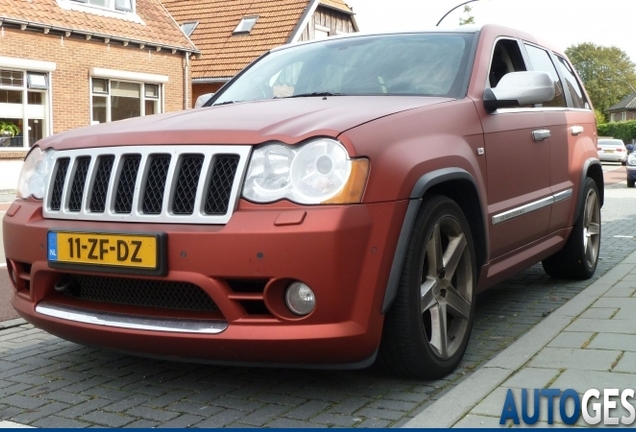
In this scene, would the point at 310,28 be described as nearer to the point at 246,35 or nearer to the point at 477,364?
the point at 246,35

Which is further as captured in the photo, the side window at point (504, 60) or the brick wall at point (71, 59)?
the brick wall at point (71, 59)

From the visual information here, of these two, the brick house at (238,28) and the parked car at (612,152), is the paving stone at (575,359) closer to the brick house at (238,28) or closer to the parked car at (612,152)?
the brick house at (238,28)

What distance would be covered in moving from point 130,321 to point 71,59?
62.6 ft

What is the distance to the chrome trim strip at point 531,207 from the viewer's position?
4.54m

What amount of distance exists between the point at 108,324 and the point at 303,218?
1000 millimetres

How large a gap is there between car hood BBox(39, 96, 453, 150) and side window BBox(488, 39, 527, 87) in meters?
0.94

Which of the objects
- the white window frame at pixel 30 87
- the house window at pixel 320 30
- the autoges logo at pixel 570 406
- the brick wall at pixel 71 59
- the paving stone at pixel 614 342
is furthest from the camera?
the house window at pixel 320 30

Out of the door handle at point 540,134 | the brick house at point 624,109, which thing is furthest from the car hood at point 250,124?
the brick house at point 624,109

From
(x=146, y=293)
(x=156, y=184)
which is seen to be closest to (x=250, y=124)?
(x=156, y=184)

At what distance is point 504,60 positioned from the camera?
17.3ft

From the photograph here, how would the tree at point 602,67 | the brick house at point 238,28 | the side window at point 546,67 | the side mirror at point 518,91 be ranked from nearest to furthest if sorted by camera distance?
the side mirror at point 518,91 → the side window at point 546,67 → the brick house at point 238,28 → the tree at point 602,67

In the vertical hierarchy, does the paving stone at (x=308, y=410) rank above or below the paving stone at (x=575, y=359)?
below

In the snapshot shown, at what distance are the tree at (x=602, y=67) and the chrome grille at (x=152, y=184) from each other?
10531 cm

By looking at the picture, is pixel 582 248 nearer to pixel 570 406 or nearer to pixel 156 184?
pixel 570 406
